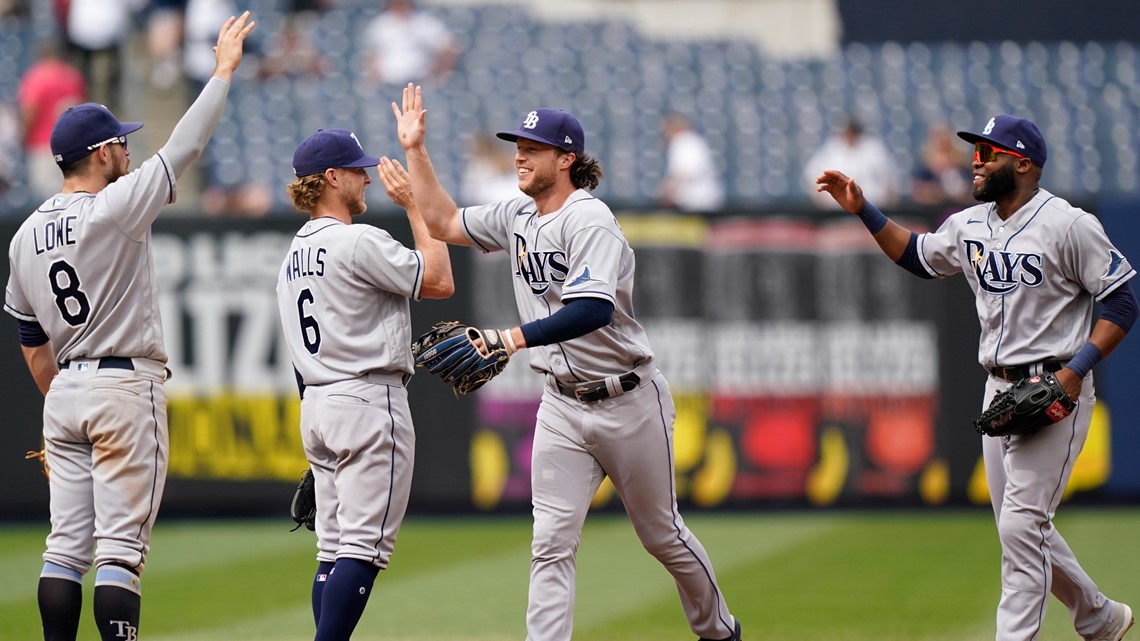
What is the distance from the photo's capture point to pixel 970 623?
7.20m

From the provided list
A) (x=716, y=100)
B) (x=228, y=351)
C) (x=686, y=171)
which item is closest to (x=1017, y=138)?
(x=228, y=351)

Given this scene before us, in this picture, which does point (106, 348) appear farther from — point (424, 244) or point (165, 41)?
point (165, 41)

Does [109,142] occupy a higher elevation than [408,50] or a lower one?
lower

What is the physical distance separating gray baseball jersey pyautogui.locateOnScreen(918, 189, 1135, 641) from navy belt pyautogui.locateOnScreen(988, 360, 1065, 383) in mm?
23

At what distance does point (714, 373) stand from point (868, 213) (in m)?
5.04

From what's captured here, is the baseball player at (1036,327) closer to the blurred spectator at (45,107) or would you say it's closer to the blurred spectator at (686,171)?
the blurred spectator at (686,171)

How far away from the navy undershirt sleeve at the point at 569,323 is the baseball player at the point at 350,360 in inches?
17.6

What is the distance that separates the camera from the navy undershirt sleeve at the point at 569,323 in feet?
17.2

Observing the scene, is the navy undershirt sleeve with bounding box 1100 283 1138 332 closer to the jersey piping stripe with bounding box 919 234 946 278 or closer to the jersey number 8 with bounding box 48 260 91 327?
the jersey piping stripe with bounding box 919 234 946 278

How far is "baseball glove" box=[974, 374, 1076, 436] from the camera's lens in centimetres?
547

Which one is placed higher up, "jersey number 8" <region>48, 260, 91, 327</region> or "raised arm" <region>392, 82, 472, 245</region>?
"raised arm" <region>392, 82, 472, 245</region>

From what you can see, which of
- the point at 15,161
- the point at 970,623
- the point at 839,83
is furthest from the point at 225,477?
the point at 839,83

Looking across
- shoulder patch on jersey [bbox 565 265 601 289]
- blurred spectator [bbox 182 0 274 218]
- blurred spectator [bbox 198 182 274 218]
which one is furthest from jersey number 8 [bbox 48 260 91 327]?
blurred spectator [bbox 182 0 274 218]

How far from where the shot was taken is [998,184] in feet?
18.9
